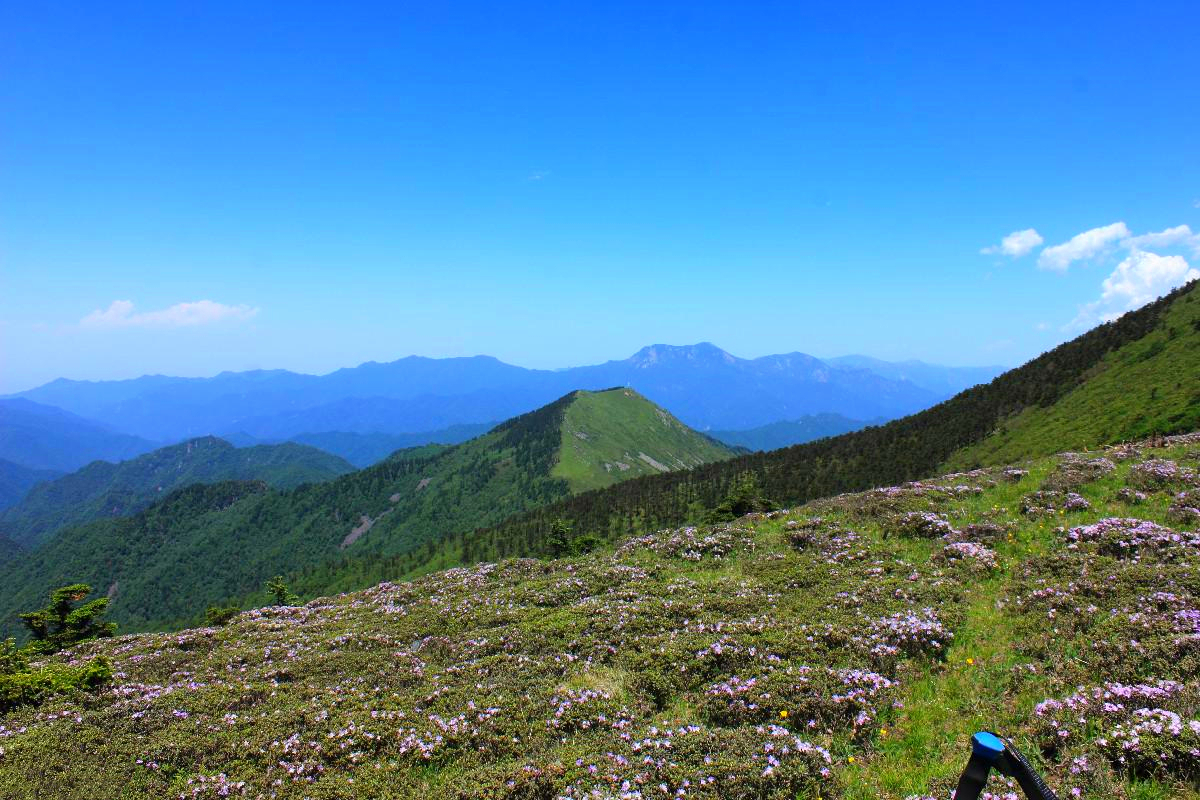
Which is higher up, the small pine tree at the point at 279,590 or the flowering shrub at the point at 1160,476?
the flowering shrub at the point at 1160,476

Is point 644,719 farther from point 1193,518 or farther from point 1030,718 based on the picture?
point 1193,518

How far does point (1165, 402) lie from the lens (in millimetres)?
58844

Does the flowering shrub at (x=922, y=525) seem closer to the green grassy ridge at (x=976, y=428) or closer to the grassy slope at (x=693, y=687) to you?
the grassy slope at (x=693, y=687)

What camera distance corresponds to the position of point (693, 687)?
13961mm

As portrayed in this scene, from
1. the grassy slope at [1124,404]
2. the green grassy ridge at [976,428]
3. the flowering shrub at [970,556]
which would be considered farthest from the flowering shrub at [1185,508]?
the green grassy ridge at [976,428]

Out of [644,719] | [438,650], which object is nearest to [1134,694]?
[644,719]

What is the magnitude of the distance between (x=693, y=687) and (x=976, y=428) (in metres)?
96.3

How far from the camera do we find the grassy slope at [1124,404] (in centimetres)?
5703

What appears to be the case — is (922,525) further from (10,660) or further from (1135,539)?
(10,660)

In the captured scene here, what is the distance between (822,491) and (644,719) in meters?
95.8

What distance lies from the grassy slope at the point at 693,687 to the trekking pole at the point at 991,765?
621 cm

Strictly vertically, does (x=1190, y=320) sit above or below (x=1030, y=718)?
above

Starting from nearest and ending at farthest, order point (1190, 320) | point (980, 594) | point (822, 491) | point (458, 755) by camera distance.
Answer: point (458, 755) → point (980, 594) → point (1190, 320) → point (822, 491)

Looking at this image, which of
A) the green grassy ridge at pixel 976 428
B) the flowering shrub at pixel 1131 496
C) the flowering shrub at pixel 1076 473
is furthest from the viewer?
the green grassy ridge at pixel 976 428
